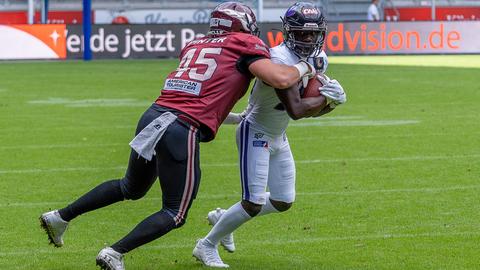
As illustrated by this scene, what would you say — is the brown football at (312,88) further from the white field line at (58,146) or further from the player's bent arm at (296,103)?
the white field line at (58,146)

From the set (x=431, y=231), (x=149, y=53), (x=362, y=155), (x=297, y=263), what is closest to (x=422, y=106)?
(x=362, y=155)

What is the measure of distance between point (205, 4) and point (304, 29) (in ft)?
134

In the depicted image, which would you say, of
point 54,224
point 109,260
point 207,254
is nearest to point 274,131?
point 207,254

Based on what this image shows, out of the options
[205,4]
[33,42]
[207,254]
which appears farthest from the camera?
[205,4]

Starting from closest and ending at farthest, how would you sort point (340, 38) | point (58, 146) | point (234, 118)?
1. point (234, 118)
2. point (58, 146)
3. point (340, 38)

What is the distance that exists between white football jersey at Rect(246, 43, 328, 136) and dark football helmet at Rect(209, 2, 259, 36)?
1.03ft

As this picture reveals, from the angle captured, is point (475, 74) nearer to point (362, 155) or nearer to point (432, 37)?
point (432, 37)

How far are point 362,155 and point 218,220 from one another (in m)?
5.52

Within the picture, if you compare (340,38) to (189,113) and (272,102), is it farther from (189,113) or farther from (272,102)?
(189,113)

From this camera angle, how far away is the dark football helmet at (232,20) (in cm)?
711

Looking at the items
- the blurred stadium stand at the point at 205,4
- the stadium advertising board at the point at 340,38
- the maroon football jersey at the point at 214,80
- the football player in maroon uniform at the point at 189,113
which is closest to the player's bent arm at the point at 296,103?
the football player in maroon uniform at the point at 189,113

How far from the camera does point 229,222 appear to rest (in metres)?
7.50

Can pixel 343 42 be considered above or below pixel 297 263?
below

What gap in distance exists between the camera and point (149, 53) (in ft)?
112
